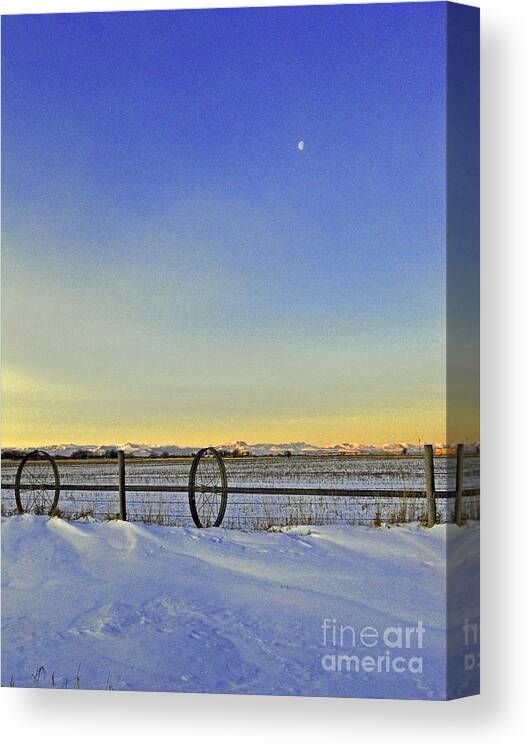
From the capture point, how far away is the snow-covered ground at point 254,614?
9.73 metres

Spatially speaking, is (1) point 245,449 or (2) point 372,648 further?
(1) point 245,449

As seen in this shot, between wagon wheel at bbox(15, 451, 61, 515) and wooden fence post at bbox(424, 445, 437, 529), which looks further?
wagon wheel at bbox(15, 451, 61, 515)

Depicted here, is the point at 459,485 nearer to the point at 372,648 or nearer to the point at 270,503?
the point at 372,648

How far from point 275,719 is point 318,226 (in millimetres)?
A: 3732

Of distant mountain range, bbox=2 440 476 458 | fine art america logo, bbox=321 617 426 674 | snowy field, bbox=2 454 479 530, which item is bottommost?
fine art america logo, bbox=321 617 426 674

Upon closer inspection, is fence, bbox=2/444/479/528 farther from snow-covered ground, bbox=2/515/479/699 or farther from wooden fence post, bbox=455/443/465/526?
snow-covered ground, bbox=2/515/479/699

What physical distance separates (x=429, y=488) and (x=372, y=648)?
1603mm

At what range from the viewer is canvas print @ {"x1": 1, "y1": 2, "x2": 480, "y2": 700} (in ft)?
32.1

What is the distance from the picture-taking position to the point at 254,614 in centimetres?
1009

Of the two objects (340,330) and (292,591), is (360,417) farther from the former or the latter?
(292,591)

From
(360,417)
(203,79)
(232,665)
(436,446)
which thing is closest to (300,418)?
(360,417)

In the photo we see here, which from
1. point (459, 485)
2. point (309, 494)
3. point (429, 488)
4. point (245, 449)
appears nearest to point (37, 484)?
point (245, 449)

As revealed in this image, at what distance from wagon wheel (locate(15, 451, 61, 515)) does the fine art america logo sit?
8.96 ft

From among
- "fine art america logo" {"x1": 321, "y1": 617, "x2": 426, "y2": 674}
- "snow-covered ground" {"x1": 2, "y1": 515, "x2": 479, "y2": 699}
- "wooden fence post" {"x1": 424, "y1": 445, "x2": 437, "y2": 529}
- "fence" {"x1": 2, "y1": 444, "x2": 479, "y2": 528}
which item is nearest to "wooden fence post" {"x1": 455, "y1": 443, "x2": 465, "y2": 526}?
"fence" {"x1": 2, "y1": 444, "x2": 479, "y2": 528}
